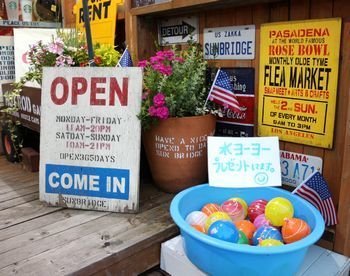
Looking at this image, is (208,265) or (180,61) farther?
(180,61)

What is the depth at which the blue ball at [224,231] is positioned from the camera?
1401mm

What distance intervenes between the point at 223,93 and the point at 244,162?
0.41 metres

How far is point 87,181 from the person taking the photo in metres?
1.88

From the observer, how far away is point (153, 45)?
261cm

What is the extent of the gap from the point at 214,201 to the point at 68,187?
78 centimetres

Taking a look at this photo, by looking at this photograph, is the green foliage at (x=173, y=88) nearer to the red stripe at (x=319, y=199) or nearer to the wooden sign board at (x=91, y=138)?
the wooden sign board at (x=91, y=138)

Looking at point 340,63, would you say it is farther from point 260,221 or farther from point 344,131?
point 260,221

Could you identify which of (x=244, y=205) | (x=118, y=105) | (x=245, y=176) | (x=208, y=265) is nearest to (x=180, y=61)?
(x=118, y=105)

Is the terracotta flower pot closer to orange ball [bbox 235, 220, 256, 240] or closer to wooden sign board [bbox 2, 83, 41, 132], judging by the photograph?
orange ball [bbox 235, 220, 256, 240]

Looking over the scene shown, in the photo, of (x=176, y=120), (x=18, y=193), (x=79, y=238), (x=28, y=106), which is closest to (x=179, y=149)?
(x=176, y=120)

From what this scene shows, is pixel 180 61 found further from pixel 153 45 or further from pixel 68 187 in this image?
pixel 68 187

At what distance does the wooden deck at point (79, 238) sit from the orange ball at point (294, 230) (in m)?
0.53

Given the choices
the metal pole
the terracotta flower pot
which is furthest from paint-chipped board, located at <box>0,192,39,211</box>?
the metal pole

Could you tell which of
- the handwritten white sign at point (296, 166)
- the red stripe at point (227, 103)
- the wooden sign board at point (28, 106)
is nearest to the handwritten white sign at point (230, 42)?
the red stripe at point (227, 103)
